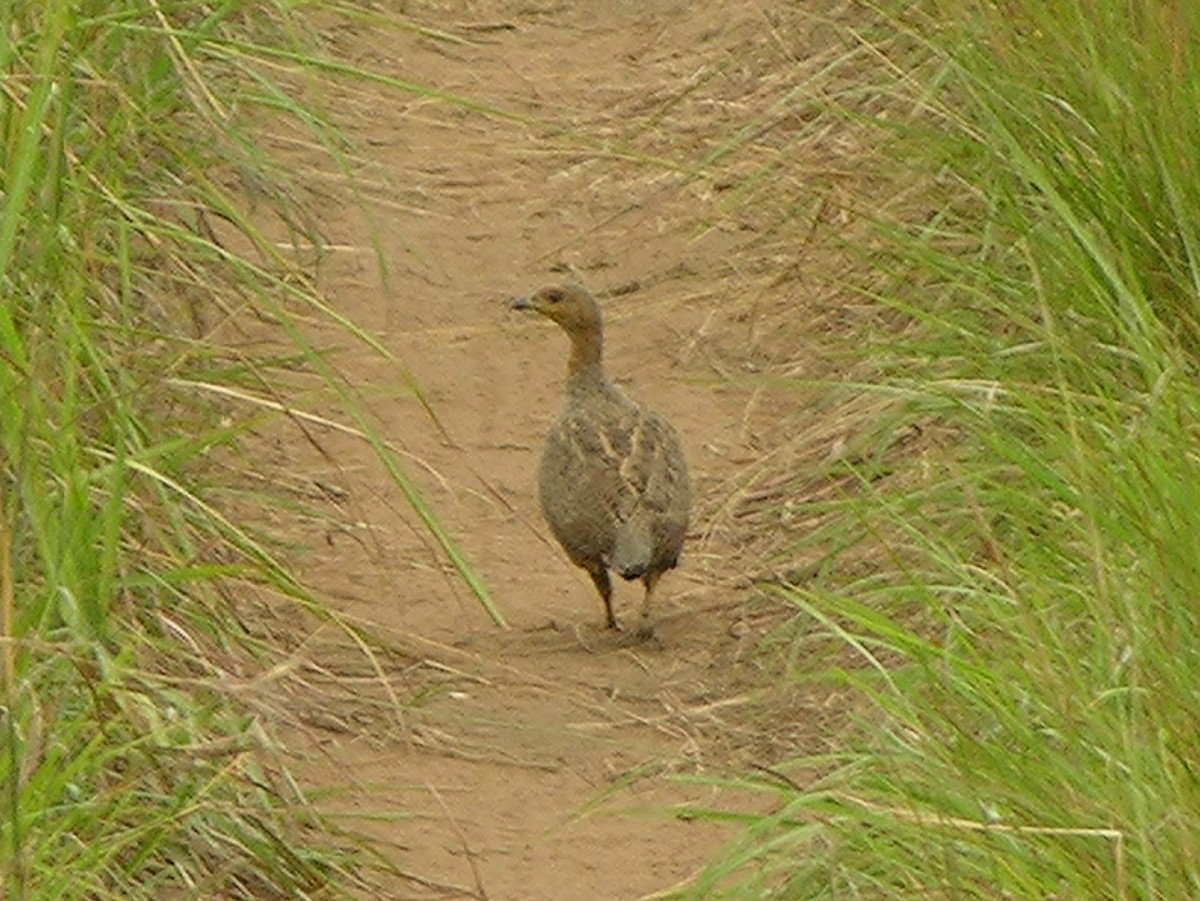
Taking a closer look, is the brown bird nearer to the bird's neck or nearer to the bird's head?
the bird's neck

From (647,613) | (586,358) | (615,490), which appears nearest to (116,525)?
(615,490)

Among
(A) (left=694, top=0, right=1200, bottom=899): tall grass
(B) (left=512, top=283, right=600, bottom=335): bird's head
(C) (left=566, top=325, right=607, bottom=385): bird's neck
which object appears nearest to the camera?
(A) (left=694, top=0, right=1200, bottom=899): tall grass

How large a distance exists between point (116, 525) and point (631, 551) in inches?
77.3

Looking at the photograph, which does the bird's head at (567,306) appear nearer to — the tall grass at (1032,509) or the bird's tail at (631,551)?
the tall grass at (1032,509)

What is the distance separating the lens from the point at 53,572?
464 centimetres

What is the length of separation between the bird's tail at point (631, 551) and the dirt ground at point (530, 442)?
9.0 inches

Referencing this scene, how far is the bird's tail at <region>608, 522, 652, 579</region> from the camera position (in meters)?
6.52

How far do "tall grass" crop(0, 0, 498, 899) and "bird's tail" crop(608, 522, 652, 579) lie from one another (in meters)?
0.83

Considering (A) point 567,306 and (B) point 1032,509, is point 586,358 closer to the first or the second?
(A) point 567,306

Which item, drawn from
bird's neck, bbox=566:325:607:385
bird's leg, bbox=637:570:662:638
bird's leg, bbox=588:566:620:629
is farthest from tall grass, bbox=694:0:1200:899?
bird's neck, bbox=566:325:607:385

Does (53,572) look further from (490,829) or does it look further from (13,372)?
(490,829)

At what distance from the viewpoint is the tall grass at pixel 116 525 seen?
447 centimetres

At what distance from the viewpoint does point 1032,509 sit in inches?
205

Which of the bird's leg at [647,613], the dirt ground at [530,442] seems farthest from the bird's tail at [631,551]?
the dirt ground at [530,442]
